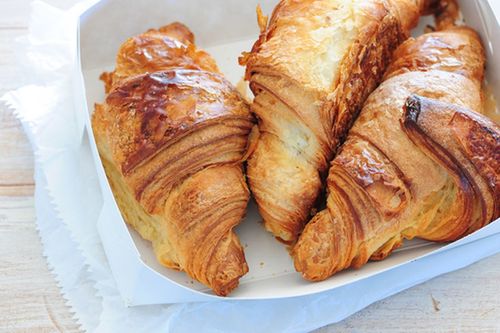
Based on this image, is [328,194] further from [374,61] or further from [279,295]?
[374,61]

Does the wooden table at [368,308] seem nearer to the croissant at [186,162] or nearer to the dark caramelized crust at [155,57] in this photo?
the croissant at [186,162]

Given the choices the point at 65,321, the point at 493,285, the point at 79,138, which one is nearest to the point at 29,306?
the point at 65,321

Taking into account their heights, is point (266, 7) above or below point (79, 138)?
above

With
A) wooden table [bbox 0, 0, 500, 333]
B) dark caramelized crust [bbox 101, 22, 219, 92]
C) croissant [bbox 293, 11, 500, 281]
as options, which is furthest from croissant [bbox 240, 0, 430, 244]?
wooden table [bbox 0, 0, 500, 333]

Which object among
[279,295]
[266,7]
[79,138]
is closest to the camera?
[279,295]

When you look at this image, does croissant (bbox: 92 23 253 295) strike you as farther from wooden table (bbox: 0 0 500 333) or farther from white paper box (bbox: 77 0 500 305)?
wooden table (bbox: 0 0 500 333)

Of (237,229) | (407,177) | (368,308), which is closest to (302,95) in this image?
(407,177)
